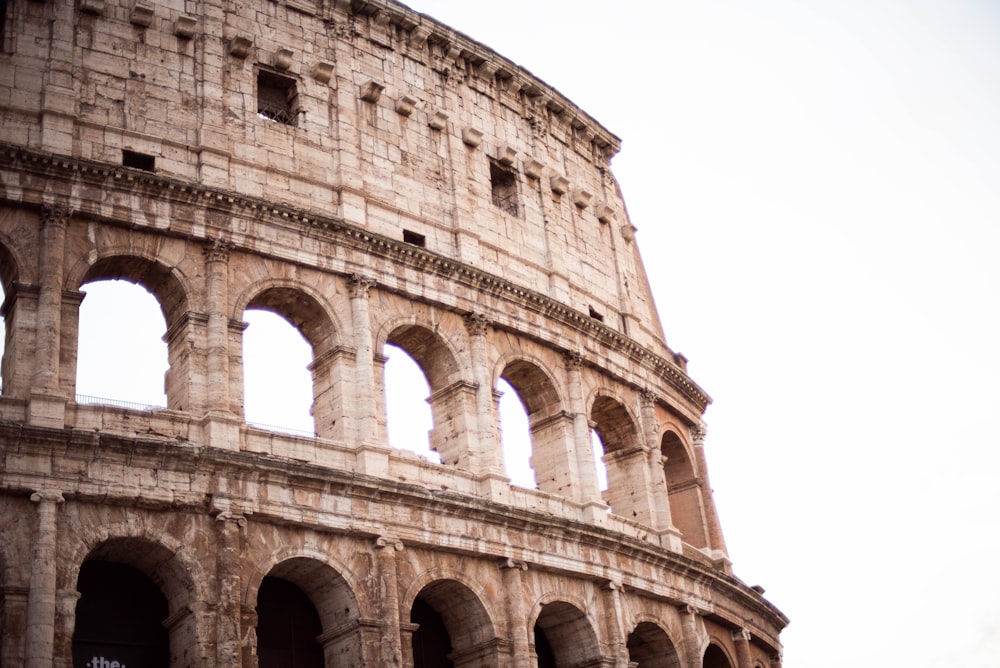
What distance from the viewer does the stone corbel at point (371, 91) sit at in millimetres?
25984

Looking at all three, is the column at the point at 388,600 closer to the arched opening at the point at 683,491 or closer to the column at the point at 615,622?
the column at the point at 615,622

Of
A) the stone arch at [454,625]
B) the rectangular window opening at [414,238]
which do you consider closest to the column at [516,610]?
the stone arch at [454,625]

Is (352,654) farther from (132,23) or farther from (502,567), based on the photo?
(132,23)

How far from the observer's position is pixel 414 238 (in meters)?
25.4

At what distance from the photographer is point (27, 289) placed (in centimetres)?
1978

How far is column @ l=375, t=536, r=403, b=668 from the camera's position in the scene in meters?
20.2

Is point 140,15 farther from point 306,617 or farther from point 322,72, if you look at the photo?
point 306,617

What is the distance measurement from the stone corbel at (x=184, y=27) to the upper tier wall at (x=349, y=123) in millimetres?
28

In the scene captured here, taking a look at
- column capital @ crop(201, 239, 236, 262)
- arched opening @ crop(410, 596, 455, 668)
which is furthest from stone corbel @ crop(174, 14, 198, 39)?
arched opening @ crop(410, 596, 455, 668)

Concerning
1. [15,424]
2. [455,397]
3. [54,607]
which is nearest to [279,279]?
[455,397]

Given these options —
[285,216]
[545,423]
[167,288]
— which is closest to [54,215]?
[167,288]

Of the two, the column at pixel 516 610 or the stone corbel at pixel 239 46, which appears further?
the stone corbel at pixel 239 46

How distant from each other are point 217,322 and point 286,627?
5.13 m

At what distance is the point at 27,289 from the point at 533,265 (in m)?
11.2
